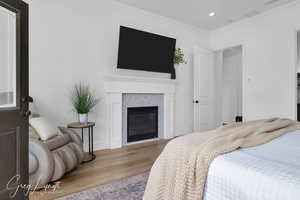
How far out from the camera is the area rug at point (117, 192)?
1689 millimetres

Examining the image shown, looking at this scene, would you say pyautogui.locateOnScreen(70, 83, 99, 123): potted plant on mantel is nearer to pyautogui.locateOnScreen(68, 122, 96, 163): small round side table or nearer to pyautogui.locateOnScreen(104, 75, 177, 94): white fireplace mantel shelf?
pyautogui.locateOnScreen(68, 122, 96, 163): small round side table

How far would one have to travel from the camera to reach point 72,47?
9.95 ft

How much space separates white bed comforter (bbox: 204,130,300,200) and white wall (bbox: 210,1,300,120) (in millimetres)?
3021

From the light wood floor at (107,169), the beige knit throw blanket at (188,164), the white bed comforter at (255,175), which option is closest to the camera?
the white bed comforter at (255,175)

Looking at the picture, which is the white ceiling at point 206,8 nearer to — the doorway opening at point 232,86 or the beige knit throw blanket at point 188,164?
the doorway opening at point 232,86

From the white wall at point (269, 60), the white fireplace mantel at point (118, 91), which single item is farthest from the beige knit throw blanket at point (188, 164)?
the white wall at point (269, 60)

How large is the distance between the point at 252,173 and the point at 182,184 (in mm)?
383

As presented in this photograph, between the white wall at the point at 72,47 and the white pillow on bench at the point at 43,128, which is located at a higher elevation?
the white wall at the point at 72,47

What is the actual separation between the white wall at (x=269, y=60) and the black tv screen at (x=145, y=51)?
1715mm

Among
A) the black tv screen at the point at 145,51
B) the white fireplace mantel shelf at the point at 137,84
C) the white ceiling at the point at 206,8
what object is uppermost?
the white ceiling at the point at 206,8

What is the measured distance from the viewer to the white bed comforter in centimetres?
76

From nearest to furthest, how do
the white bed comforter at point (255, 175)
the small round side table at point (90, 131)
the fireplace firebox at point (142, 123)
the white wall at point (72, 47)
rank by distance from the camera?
the white bed comforter at point (255, 175)
the small round side table at point (90, 131)
the white wall at point (72, 47)
the fireplace firebox at point (142, 123)

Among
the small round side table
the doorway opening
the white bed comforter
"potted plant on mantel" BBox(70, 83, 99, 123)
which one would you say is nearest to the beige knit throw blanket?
the white bed comforter

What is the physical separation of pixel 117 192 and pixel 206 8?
3721 millimetres
